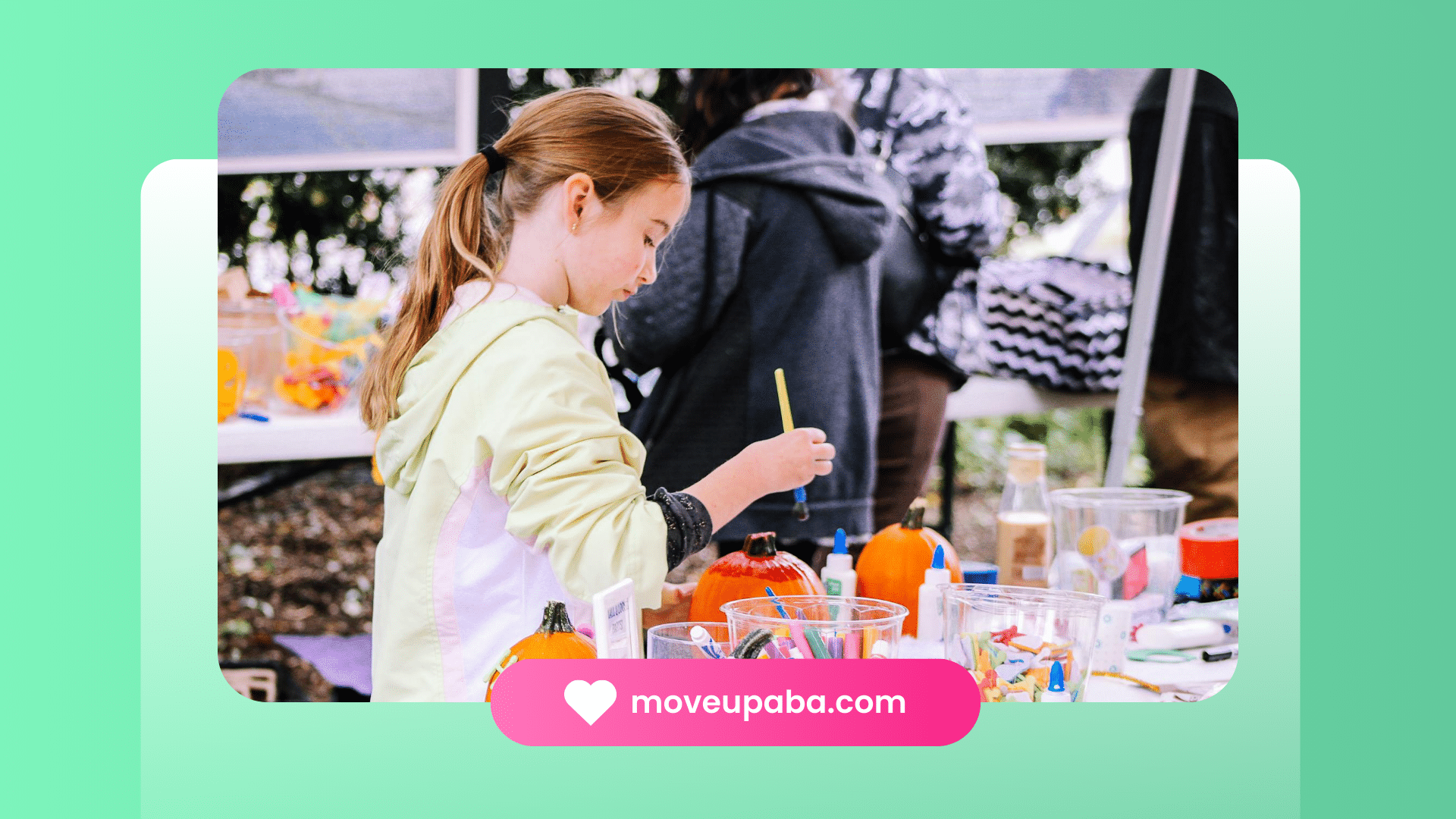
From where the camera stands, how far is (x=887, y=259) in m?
1.92

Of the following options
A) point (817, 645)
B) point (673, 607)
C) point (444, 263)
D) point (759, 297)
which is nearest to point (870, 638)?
point (817, 645)

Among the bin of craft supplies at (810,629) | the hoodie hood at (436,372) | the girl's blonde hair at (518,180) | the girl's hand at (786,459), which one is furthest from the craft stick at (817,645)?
the girl's blonde hair at (518,180)

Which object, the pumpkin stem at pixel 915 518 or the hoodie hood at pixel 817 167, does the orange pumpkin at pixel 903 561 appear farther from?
the hoodie hood at pixel 817 167

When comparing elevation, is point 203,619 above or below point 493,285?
below

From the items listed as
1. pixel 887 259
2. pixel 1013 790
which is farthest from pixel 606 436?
pixel 1013 790

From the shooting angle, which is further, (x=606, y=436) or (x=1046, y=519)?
(x=1046, y=519)

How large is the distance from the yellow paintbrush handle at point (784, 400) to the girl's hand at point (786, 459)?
0.5 inches

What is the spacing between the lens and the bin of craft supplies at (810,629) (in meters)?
1.83

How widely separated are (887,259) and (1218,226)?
489mm

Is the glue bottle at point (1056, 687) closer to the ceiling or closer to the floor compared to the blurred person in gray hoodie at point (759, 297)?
closer to the floor

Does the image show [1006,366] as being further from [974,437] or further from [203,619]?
[203,619]

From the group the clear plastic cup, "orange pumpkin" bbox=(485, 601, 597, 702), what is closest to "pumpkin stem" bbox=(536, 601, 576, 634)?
"orange pumpkin" bbox=(485, 601, 597, 702)

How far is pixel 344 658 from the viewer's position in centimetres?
189

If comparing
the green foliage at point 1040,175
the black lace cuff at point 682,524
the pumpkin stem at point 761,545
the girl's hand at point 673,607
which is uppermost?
the green foliage at point 1040,175
